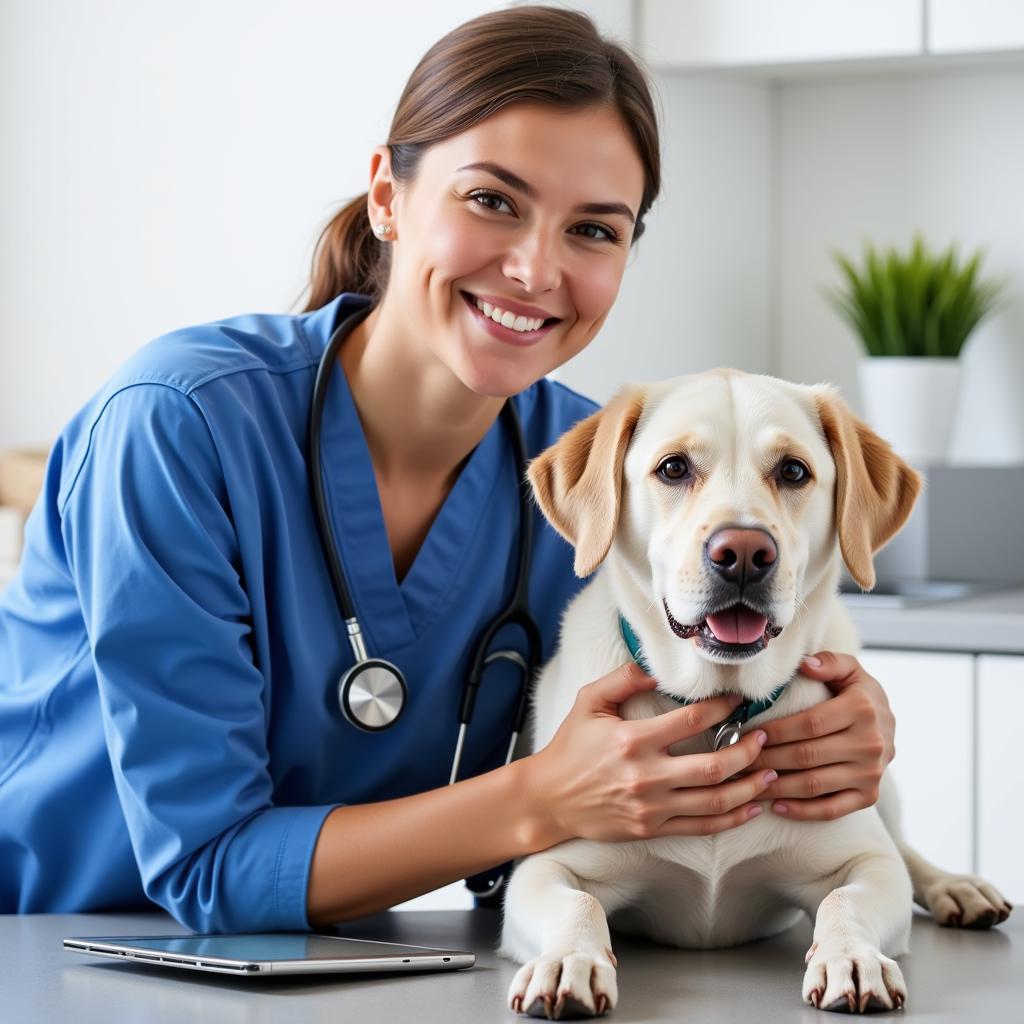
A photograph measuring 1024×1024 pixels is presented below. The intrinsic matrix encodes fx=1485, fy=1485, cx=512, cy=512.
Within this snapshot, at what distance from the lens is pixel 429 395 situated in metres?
1.53

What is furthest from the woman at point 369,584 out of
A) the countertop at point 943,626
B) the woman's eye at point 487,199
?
the countertop at point 943,626

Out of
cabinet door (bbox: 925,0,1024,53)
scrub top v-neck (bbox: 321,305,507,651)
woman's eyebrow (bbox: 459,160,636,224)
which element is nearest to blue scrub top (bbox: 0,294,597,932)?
scrub top v-neck (bbox: 321,305,507,651)

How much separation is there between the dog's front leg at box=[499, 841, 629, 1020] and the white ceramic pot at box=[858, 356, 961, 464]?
1829 millimetres

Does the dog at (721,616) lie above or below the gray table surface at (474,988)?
above

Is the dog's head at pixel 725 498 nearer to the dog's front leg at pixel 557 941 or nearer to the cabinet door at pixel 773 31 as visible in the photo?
the dog's front leg at pixel 557 941

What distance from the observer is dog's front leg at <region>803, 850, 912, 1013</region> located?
1.00 m

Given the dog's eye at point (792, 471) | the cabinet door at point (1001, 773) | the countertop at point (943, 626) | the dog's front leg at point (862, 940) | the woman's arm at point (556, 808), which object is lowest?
the cabinet door at point (1001, 773)

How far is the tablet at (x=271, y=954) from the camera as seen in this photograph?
41.8 inches

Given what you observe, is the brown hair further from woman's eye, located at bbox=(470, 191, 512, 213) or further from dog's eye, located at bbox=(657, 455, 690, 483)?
dog's eye, located at bbox=(657, 455, 690, 483)

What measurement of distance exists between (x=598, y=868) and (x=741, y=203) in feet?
7.15

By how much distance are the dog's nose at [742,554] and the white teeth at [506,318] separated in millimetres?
339

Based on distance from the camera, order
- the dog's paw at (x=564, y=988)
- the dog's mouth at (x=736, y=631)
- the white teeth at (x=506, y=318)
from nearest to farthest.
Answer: the dog's paw at (x=564, y=988) → the dog's mouth at (x=736, y=631) → the white teeth at (x=506, y=318)

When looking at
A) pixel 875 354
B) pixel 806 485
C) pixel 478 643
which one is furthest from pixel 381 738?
pixel 875 354

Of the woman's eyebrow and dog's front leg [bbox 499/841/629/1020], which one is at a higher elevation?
the woman's eyebrow
